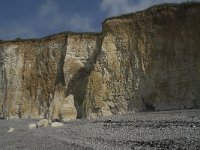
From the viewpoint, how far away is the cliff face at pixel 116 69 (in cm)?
2766

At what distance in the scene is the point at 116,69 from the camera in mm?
32344

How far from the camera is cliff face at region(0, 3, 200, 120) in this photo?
27.7 meters

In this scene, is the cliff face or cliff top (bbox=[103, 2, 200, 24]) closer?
the cliff face

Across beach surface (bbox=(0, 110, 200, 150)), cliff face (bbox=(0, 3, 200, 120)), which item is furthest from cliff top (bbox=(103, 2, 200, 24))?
beach surface (bbox=(0, 110, 200, 150))

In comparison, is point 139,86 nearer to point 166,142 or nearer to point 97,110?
point 97,110

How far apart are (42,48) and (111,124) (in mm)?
21926

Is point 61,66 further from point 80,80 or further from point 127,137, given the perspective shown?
point 127,137

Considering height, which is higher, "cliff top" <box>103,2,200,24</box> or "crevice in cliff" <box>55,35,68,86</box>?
"cliff top" <box>103,2,200,24</box>

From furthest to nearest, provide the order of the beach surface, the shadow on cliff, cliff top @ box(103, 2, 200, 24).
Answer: the shadow on cliff
cliff top @ box(103, 2, 200, 24)
the beach surface

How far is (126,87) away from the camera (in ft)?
101

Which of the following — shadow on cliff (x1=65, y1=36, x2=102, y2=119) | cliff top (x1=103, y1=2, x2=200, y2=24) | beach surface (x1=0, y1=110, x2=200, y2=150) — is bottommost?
beach surface (x1=0, y1=110, x2=200, y2=150)

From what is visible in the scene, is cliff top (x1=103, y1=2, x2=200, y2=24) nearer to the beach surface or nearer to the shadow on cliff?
the shadow on cliff

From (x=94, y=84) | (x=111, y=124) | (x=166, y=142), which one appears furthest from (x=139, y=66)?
(x=166, y=142)

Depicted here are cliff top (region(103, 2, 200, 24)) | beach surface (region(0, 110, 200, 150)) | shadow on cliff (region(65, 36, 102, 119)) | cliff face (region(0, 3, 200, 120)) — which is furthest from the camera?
shadow on cliff (region(65, 36, 102, 119))
